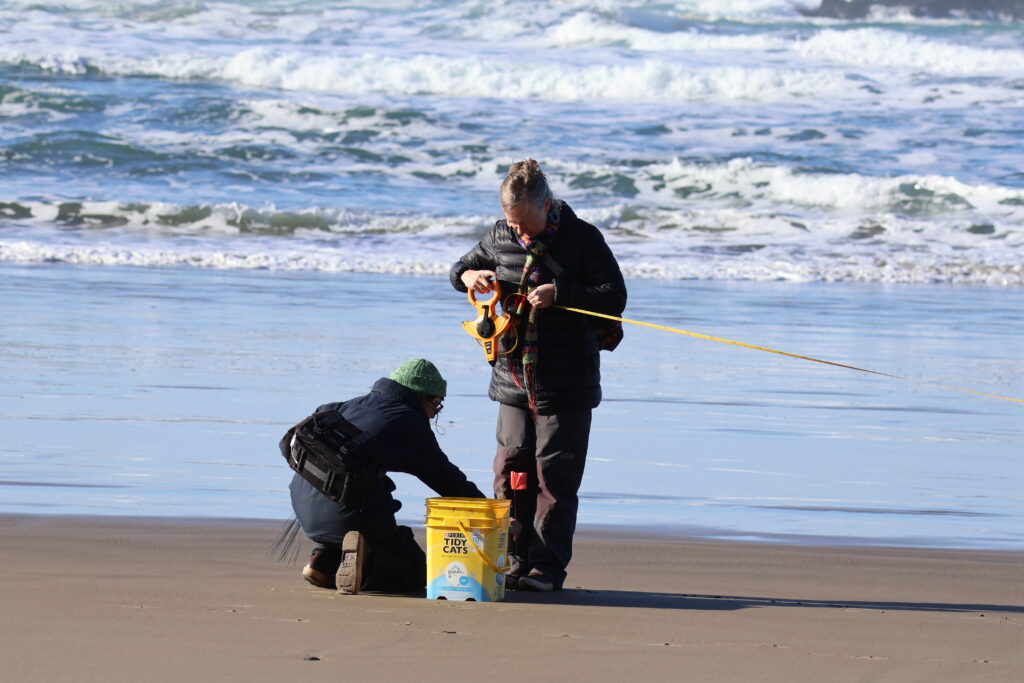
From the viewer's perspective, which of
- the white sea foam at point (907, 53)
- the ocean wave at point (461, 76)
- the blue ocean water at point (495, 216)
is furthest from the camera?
the white sea foam at point (907, 53)

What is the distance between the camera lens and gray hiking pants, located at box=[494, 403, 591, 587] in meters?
4.96

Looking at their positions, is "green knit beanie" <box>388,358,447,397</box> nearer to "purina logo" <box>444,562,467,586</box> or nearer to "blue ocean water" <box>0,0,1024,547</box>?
"purina logo" <box>444,562,467,586</box>

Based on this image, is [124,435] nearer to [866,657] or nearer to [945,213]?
[866,657]

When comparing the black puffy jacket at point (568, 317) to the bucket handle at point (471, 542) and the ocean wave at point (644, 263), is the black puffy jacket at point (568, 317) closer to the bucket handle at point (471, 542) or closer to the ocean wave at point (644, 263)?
the bucket handle at point (471, 542)

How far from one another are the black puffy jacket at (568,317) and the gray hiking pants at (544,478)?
0.07 metres

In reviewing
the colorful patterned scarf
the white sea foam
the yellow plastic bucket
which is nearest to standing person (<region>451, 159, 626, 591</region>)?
the colorful patterned scarf

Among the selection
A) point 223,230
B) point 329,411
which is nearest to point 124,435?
point 329,411

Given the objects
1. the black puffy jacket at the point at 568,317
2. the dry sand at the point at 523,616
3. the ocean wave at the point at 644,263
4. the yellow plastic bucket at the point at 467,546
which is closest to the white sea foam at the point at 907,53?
the ocean wave at the point at 644,263

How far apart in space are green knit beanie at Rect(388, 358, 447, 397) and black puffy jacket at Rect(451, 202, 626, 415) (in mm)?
262

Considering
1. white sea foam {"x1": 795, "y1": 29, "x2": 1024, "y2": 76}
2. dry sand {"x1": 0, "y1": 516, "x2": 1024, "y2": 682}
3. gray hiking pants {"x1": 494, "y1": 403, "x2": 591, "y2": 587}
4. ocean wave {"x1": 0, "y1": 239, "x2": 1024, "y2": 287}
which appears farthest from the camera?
white sea foam {"x1": 795, "y1": 29, "x2": 1024, "y2": 76}

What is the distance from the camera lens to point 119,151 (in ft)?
83.6

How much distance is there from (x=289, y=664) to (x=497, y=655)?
22.3 inches

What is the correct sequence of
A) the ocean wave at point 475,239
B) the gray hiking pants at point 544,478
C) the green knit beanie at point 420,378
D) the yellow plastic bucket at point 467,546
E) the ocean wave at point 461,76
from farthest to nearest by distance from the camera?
the ocean wave at point 461,76
the ocean wave at point 475,239
the gray hiking pants at point 544,478
the green knit beanie at point 420,378
the yellow plastic bucket at point 467,546

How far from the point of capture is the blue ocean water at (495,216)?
7090mm
